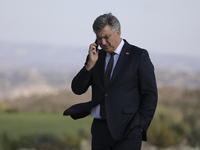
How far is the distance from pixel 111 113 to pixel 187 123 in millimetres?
7103

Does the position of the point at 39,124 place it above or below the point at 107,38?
below

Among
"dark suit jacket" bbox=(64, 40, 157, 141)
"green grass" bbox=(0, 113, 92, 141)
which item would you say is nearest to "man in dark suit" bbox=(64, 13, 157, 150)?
"dark suit jacket" bbox=(64, 40, 157, 141)

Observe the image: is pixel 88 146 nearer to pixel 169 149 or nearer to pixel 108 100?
pixel 169 149

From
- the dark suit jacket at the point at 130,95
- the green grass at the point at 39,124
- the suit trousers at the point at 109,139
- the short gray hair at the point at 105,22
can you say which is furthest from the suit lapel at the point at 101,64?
the green grass at the point at 39,124

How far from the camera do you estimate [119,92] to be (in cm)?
294

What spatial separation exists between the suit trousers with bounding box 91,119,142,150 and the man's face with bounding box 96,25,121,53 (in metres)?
0.69

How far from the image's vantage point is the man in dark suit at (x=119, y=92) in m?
2.91

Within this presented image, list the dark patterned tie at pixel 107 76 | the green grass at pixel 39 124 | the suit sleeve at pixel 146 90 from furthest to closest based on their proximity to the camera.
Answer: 1. the green grass at pixel 39 124
2. the dark patterned tie at pixel 107 76
3. the suit sleeve at pixel 146 90

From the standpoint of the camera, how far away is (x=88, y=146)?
845 cm

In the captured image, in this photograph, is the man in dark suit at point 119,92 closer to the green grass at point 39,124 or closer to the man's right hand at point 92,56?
the man's right hand at point 92,56

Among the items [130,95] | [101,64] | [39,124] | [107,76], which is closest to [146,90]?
[130,95]

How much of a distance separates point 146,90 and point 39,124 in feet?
23.7

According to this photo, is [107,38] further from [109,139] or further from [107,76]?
[109,139]

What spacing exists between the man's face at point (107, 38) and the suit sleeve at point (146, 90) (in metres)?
0.29
